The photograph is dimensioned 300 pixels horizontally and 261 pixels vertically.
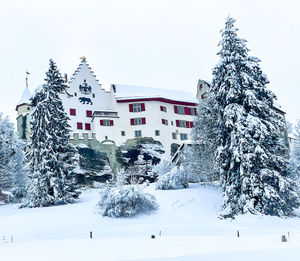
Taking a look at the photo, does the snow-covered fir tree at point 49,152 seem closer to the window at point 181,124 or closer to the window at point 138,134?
the window at point 138,134

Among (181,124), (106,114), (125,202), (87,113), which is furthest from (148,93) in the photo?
(125,202)

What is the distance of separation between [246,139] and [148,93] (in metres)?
36.2

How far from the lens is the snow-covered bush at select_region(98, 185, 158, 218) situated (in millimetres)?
26844

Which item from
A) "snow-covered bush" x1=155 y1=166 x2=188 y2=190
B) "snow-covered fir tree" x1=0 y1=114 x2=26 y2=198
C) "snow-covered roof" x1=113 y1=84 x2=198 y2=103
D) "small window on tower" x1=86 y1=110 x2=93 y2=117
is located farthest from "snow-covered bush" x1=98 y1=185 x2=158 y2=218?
"snow-covered roof" x1=113 y1=84 x2=198 y2=103

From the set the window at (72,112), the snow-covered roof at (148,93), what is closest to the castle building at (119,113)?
the snow-covered roof at (148,93)

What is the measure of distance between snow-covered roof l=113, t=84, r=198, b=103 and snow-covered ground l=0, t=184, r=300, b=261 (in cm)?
2530

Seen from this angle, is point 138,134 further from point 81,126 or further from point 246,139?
point 246,139

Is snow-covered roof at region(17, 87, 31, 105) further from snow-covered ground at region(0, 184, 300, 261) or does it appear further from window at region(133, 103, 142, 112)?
snow-covered ground at region(0, 184, 300, 261)

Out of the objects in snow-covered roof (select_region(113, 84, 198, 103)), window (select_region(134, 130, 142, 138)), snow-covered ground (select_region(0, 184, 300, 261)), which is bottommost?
snow-covered ground (select_region(0, 184, 300, 261))

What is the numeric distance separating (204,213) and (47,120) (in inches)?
597

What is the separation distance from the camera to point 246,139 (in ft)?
84.1

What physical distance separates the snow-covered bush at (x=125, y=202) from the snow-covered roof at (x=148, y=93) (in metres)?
31.3

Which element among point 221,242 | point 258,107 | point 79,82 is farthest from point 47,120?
point 79,82

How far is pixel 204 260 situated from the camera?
45.6ft
